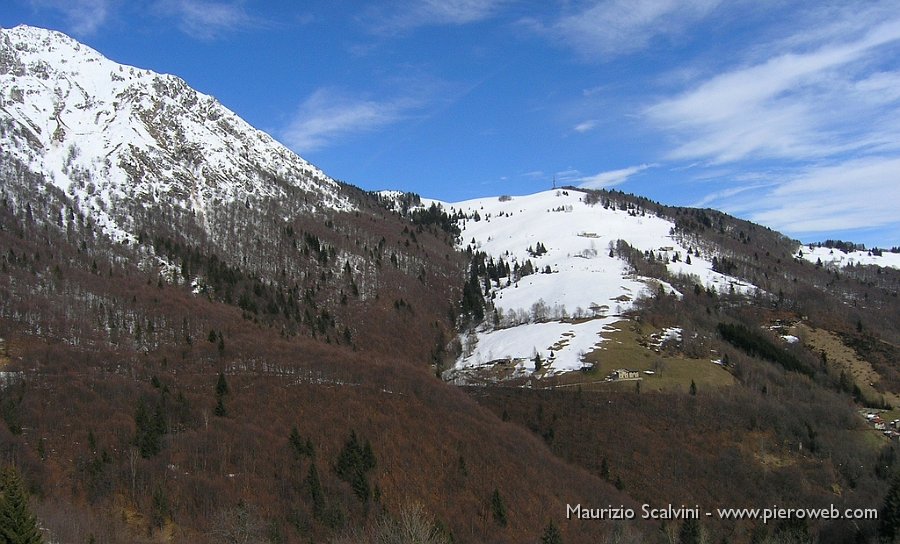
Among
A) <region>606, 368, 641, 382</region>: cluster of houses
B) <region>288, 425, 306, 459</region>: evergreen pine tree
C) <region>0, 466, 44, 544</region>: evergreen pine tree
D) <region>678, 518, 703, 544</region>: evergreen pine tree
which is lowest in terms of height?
<region>678, 518, 703, 544</region>: evergreen pine tree

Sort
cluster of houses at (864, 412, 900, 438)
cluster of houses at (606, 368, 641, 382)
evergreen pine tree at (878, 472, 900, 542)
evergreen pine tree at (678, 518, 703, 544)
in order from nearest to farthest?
1. evergreen pine tree at (878, 472, 900, 542)
2. evergreen pine tree at (678, 518, 703, 544)
3. cluster of houses at (864, 412, 900, 438)
4. cluster of houses at (606, 368, 641, 382)

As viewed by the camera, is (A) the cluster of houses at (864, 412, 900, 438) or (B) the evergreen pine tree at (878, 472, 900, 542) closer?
(B) the evergreen pine tree at (878, 472, 900, 542)

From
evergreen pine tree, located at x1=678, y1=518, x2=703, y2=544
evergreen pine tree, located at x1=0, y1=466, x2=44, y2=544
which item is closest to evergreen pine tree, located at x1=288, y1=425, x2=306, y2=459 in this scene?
evergreen pine tree, located at x1=678, y1=518, x2=703, y2=544

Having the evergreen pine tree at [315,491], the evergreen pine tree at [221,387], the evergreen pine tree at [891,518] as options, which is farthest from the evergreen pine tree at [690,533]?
the evergreen pine tree at [221,387]

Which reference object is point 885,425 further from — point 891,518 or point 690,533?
point 690,533

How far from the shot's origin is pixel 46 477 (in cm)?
9400

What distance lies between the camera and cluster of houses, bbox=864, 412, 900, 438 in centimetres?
15938

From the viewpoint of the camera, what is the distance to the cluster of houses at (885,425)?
15938 cm

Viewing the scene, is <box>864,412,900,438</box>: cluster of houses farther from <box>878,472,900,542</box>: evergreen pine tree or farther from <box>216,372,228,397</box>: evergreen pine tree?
<box>216,372,228,397</box>: evergreen pine tree

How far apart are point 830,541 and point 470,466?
2328 inches

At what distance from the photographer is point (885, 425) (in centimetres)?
16462

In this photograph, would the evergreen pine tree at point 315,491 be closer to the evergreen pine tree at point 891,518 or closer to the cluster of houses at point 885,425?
the evergreen pine tree at point 891,518

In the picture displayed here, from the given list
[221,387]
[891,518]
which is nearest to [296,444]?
[221,387]

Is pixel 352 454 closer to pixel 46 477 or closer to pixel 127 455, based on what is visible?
pixel 127 455
